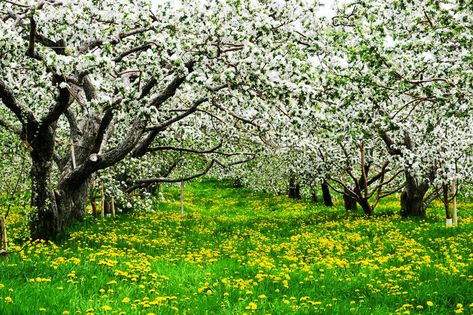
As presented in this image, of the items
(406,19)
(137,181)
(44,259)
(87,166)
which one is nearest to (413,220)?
(406,19)

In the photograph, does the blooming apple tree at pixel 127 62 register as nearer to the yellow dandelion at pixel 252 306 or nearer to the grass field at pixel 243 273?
the grass field at pixel 243 273

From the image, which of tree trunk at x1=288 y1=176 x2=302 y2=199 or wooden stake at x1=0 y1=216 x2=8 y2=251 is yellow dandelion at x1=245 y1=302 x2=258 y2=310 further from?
tree trunk at x1=288 y1=176 x2=302 y2=199

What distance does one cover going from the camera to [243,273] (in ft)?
32.4

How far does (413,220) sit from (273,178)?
743 inches

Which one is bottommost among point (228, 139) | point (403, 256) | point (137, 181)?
point (403, 256)

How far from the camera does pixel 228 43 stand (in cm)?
939

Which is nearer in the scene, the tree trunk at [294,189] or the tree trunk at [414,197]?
the tree trunk at [414,197]

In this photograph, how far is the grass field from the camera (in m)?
7.27

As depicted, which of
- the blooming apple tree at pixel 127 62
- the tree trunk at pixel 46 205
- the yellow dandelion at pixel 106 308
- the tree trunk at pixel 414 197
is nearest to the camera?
the yellow dandelion at pixel 106 308

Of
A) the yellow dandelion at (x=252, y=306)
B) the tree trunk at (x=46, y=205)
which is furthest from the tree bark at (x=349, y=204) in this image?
the yellow dandelion at (x=252, y=306)

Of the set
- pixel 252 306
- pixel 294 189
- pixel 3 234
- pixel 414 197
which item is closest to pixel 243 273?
pixel 252 306

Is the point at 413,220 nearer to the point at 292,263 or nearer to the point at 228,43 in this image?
the point at 292,263

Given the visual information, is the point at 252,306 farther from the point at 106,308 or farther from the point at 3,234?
the point at 3,234

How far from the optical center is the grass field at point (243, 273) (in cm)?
727
